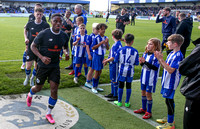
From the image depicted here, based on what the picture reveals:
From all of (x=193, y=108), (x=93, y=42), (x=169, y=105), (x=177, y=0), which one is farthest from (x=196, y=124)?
(x=177, y=0)

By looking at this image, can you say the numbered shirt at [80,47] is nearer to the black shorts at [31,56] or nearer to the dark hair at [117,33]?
the black shorts at [31,56]

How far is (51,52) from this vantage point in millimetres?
4031

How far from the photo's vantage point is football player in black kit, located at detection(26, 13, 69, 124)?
3.96 metres

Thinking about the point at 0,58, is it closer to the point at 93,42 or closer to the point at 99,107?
the point at 93,42

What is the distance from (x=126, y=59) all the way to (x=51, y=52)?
1613mm

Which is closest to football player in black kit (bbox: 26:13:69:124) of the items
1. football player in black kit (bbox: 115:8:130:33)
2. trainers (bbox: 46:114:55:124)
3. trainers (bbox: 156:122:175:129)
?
trainers (bbox: 46:114:55:124)

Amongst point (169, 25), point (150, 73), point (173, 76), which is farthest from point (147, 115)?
point (169, 25)

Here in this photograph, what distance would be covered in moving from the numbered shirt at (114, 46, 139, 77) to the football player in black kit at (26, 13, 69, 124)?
1.27m

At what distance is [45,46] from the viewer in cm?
400

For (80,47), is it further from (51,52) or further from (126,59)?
(51,52)

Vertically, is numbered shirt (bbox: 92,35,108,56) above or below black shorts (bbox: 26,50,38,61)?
above

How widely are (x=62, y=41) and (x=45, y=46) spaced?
33 centimetres

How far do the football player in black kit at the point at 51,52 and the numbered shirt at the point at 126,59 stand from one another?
127cm

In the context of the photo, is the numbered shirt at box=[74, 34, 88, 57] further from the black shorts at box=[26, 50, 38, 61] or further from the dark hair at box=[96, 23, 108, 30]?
the black shorts at box=[26, 50, 38, 61]
